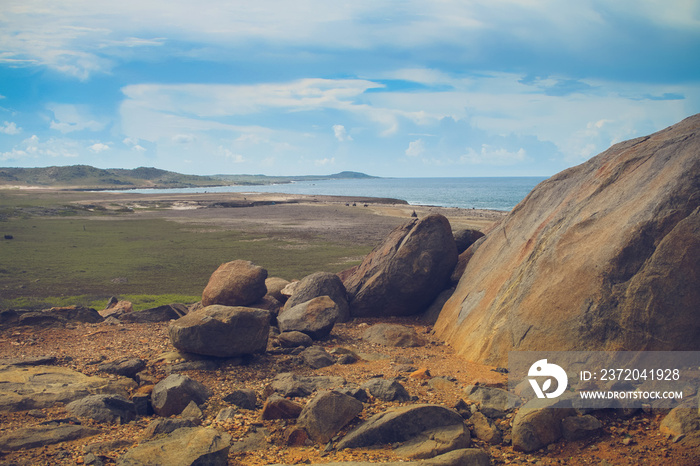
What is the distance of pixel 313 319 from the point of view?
48.0 feet

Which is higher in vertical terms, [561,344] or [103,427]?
[561,344]

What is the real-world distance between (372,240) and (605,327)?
3347 centimetres

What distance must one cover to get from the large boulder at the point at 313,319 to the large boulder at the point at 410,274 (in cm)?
251

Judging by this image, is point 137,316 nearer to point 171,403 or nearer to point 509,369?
point 171,403

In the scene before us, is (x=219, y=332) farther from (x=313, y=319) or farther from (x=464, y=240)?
(x=464, y=240)

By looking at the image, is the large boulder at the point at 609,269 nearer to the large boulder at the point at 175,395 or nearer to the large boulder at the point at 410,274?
the large boulder at the point at 410,274

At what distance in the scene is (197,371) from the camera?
11.6 metres

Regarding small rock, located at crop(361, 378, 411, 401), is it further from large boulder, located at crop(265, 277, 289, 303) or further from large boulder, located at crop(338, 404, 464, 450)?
large boulder, located at crop(265, 277, 289, 303)

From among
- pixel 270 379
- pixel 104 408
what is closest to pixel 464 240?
pixel 270 379

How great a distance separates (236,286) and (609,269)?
1094 cm

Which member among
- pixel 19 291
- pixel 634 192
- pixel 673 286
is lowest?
pixel 19 291

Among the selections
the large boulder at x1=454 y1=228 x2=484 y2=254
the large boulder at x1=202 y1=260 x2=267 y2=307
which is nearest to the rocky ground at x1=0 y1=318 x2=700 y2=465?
the large boulder at x1=202 y1=260 x2=267 y2=307

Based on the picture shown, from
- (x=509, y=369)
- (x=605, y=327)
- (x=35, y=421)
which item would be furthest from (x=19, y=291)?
(x=605, y=327)

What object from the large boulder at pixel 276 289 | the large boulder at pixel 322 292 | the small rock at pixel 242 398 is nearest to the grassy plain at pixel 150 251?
the large boulder at pixel 276 289
